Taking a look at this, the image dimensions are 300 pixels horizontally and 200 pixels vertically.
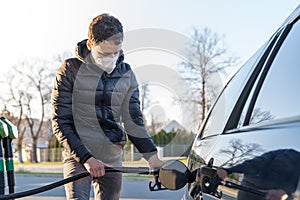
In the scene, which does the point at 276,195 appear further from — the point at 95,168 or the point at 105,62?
the point at 105,62

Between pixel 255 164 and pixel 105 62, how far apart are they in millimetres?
1590

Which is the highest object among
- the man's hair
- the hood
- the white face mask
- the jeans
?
the man's hair

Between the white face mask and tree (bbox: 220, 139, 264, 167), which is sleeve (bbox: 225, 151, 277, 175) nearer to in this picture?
tree (bbox: 220, 139, 264, 167)

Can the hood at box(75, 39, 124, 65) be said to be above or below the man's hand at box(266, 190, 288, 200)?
above

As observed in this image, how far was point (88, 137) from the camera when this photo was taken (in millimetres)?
2781

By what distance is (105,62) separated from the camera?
2.72 metres

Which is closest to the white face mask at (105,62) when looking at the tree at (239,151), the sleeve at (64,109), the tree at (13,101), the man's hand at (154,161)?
the sleeve at (64,109)

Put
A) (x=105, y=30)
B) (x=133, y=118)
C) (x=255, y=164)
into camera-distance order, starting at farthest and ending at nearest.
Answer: (x=133, y=118) < (x=105, y=30) < (x=255, y=164)

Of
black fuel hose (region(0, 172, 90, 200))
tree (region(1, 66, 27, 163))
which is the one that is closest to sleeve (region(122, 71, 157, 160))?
black fuel hose (region(0, 172, 90, 200))

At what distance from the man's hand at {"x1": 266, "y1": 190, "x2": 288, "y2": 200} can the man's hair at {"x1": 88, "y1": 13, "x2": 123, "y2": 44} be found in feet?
5.54

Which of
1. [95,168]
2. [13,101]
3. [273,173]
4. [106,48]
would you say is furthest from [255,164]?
[13,101]

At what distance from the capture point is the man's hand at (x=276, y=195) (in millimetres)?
998

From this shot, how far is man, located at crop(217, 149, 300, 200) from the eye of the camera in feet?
3.28

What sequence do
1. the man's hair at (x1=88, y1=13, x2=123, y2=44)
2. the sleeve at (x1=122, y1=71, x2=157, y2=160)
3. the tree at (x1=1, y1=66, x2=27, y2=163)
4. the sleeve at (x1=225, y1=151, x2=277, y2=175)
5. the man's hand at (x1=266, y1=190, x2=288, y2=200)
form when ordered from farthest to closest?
1. the tree at (x1=1, y1=66, x2=27, y2=163)
2. the sleeve at (x1=122, y1=71, x2=157, y2=160)
3. the man's hair at (x1=88, y1=13, x2=123, y2=44)
4. the sleeve at (x1=225, y1=151, x2=277, y2=175)
5. the man's hand at (x1=266, y1=190, x2=288, y2=200)
